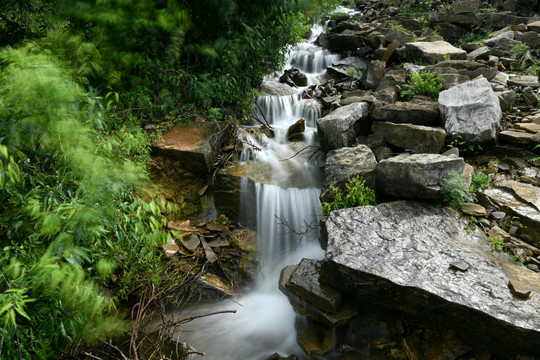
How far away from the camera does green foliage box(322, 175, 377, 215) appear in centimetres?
400

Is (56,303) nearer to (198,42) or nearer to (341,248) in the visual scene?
(341,248)

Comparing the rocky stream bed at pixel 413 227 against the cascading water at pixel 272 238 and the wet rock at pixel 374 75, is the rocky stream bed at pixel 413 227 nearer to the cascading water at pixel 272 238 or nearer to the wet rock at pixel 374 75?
the cascading water at pixel 272 238

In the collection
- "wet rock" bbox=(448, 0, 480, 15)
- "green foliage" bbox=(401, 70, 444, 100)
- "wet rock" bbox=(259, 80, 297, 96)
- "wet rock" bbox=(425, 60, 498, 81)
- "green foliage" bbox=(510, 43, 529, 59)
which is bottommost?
"wet rock" bbox=(259, 80, 297, 96)

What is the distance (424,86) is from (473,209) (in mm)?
3104

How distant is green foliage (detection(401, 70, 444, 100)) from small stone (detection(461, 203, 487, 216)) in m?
2.71

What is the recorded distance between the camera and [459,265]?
113 inches

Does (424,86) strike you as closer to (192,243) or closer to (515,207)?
(515,207)

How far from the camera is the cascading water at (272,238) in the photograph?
11.6 ft

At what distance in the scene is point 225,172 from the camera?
5059mm

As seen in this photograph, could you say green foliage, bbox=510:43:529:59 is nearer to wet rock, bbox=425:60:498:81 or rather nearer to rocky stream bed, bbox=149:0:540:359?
rocky stream bed, bbox=149:0:540:359

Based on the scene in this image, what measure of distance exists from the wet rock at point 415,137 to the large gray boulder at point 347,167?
1.60 ft

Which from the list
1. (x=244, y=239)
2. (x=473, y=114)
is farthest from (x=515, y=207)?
(x=244, y=239)

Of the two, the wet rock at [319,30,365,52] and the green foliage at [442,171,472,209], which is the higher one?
the wet rock at [319,30,365,52]

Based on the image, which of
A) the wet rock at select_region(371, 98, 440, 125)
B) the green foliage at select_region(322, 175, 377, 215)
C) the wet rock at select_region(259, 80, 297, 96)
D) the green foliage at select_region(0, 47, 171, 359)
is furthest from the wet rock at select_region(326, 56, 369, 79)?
the green foliage at select_region(0, 47, 171, 359)
